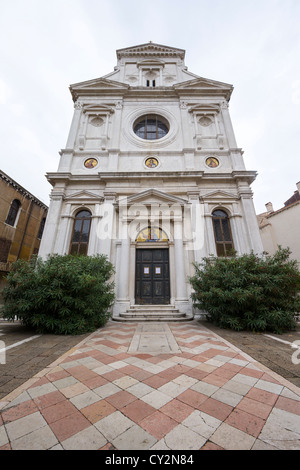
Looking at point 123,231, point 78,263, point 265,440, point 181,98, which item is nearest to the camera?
point 265,440

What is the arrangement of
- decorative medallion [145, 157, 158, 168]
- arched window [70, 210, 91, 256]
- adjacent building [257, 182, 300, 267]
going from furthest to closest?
adjacent building [257, 182, 300, 267], decorative medallion [145, 157, 158, 168], arched window [70, 210, 91, 256]

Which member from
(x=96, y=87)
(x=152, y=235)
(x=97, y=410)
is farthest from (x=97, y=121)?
(x=97, y=410)

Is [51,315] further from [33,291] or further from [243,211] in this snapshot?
[243,211]

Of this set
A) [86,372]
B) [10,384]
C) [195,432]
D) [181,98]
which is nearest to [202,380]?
[195,432]

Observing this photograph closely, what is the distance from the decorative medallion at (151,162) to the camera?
11.4 meters

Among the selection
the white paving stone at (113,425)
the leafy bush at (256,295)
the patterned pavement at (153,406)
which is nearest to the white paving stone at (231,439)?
the patterned pavement at (153,406)

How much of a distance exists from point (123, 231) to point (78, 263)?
12.2 ft

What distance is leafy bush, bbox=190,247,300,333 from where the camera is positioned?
5641mm

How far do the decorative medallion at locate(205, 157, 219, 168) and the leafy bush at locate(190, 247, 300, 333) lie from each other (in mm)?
7026

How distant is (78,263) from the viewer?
611 centimetres

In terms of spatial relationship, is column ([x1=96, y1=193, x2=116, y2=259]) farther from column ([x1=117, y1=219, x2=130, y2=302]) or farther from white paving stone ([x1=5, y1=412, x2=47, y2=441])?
white paving stone ([x1=5, y1=412, x2=47, y2=441])

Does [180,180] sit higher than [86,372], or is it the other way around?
[180,180]

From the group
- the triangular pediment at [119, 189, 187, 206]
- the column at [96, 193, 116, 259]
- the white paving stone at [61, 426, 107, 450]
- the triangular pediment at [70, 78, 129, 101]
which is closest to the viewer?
the white paving stone at [61, 426, 107, 450]

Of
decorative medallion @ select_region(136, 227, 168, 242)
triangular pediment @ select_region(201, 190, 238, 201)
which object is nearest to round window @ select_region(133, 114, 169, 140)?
triangular pediment @ select_region(201, 190, 238, 201)
